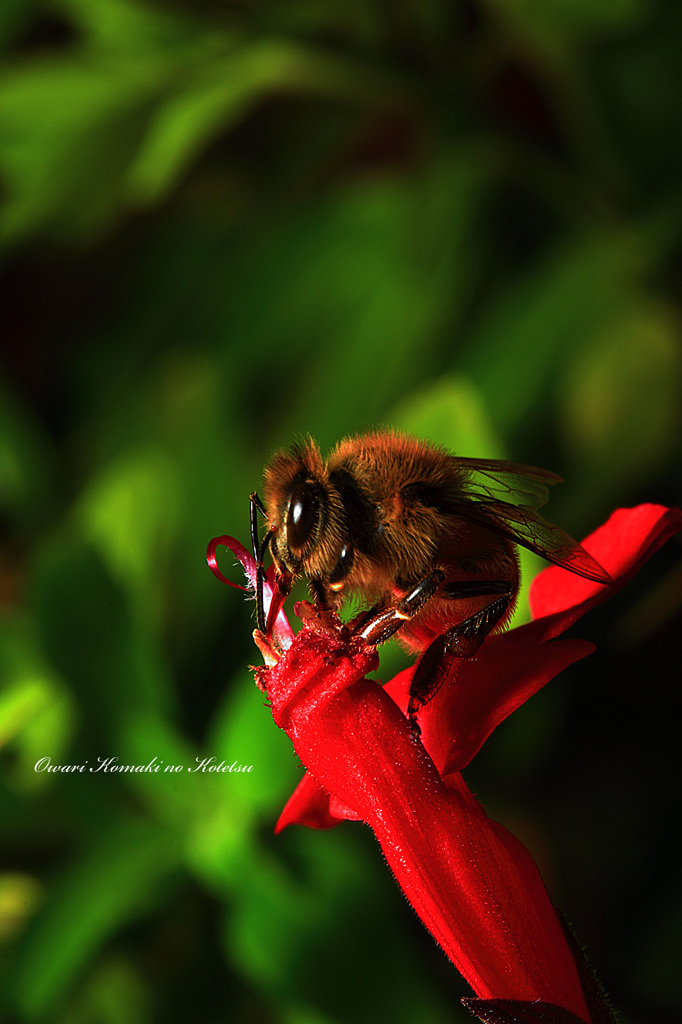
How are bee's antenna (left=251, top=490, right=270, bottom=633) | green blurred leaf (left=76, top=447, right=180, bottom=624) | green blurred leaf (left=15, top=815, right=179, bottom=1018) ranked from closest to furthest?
bee's antenna (left=251, top=490, right=270, bottom=633) < green blurred leaf (left=15, top=815, right=179, bottom=1018) < green blurred leaf (left=76, top=447, right=180, bottom=624)

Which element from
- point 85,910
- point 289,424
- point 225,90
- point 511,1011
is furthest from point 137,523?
point 511,1011

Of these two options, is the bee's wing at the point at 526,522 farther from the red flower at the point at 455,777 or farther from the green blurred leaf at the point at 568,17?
the green blurred leaf at the point at 568,17

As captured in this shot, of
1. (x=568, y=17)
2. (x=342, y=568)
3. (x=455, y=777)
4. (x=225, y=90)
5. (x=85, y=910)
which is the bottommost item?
(x=85, y=910)

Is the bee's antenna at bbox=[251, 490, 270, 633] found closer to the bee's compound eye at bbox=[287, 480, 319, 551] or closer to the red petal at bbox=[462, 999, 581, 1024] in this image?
the bee's compound eye at bbox=[287, 480, 319, 551]

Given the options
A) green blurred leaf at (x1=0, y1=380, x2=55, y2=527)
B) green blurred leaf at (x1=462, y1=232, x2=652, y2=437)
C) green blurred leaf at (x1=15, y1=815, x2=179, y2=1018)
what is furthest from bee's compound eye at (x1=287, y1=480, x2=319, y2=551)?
green blurred leaf at (x1=0, y1=380, x2=55, y2=527)

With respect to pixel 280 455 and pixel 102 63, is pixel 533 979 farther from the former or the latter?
pixel 102 63

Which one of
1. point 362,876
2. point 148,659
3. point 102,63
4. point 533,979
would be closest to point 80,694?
point 148,659

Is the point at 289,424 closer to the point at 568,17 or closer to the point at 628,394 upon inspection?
the point at 628,394
